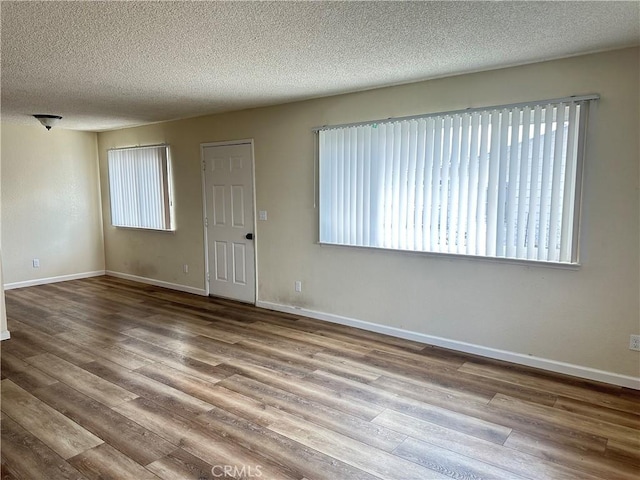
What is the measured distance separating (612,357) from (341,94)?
3.25 meters

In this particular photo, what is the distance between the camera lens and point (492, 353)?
3.58 metres

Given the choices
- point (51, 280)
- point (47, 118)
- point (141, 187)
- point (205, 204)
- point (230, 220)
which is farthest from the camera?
point (51, 280)

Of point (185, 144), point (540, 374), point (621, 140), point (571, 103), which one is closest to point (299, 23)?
point (571, 103)

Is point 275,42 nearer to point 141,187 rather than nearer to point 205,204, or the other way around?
point 205,204

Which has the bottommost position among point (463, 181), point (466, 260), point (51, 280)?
point (51, 280)

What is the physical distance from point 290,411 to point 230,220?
3.15 meters

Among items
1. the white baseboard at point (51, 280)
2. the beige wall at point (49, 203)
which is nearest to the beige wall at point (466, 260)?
the beige wall at point (49, 203)

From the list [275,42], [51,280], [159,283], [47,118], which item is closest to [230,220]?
[159,283]

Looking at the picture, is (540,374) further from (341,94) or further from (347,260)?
(341,94)

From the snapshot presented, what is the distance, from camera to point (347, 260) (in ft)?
14.5

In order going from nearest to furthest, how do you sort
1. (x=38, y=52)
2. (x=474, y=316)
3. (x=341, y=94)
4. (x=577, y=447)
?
(x=577, y=447) → (x=38, y=52) → (x=474, y=316) → (x=341, y=94)

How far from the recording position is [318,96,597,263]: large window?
3.13 meters

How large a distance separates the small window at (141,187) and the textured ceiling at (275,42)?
2.04 m

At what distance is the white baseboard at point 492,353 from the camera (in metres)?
3.08
